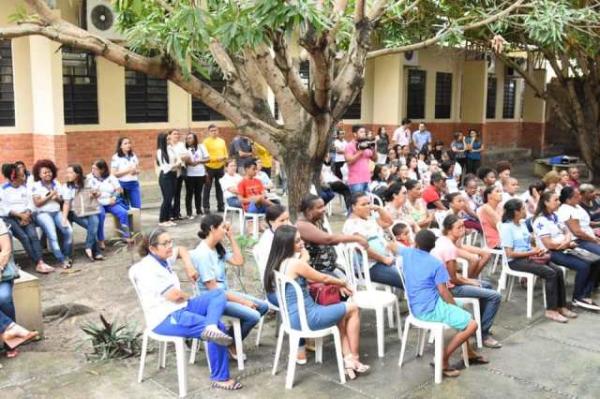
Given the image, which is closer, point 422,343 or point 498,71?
point 422,343

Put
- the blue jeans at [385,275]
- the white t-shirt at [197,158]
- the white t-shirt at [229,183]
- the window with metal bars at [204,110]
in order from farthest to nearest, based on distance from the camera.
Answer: the window with metal bars at [204,110], the white t-shirt at [197,158], the white t-shirt at [229,183], the blue jeans at [385,275]

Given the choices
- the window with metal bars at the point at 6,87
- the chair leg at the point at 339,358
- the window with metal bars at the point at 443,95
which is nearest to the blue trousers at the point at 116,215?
the chair leg at the point at 339,358

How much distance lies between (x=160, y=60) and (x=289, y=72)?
1.19 metres

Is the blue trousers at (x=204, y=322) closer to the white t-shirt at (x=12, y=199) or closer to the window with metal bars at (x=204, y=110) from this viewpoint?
the white t-shirt at (x=12, y=199)

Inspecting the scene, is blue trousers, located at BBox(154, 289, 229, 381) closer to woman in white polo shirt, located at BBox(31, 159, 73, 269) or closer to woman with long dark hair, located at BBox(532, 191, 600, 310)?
woman in white polo shirt, located at BBox(31, 159, 73, 269)

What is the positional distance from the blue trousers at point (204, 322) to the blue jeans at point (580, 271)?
12.8ft

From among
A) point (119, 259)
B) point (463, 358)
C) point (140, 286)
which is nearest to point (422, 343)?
point (463, 358)

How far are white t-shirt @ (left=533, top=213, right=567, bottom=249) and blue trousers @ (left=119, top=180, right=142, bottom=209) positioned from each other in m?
5.54

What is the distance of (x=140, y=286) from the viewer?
461 centimetres

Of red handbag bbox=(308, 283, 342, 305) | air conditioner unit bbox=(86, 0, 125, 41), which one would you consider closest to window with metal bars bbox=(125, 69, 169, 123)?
air conditioner unit bbox=(86, 0, 125, 41)

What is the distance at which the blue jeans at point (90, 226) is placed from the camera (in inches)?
318

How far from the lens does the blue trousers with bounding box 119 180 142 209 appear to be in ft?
30.6

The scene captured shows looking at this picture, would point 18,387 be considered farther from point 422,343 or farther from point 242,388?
point 422,343

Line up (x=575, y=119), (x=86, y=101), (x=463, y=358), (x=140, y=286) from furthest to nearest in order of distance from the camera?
(x=575, y=119), (x=86, y=101), (x=463, y=358), (x=140, y=286)
